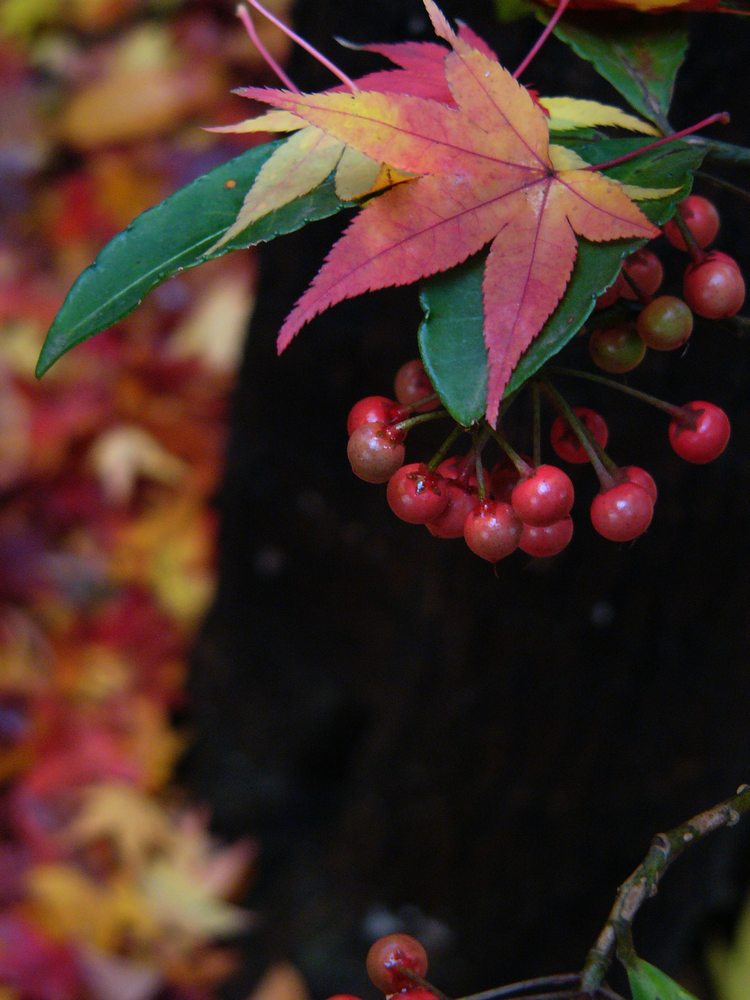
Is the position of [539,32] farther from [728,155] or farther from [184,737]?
[184,737]

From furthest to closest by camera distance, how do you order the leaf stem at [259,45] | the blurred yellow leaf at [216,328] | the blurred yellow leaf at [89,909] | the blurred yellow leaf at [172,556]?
1. the blurred yellow leaf at [216,328]
2. the blurred yellow leaf at [172,556]
3. the blurred yellow leaf at [89,909]
4. the leaf stem at [259,45]

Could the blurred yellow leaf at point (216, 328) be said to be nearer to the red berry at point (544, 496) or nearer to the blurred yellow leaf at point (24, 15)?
the blurred yellow leaf at point (24, 15)

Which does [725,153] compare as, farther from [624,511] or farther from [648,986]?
[648,986]

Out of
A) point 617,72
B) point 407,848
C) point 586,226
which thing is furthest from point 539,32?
point 407,848

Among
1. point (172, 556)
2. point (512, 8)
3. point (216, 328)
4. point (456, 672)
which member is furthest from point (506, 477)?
point (216, 328)

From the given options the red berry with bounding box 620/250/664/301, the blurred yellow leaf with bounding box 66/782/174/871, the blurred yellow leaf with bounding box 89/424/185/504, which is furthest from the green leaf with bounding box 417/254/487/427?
the blurred yellow leaf with bounding box 89/424/185/504

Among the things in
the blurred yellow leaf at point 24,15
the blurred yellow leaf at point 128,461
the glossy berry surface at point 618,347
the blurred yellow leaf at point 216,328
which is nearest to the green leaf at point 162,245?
the glossy berry surface at point 618,347

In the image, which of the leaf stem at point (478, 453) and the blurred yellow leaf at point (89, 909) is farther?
the blurred yellow leaf at point (89, 909)
